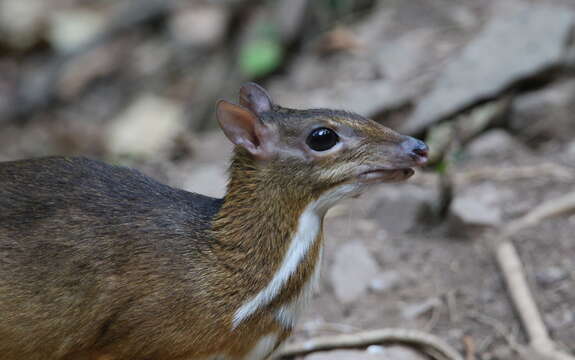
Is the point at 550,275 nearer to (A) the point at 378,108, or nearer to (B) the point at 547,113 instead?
(B) the point at 547,113

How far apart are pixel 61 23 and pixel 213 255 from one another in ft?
30.5

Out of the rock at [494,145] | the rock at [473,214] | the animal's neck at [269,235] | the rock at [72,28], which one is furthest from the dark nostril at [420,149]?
the rock at [72,28]

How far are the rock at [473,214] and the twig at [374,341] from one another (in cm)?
114

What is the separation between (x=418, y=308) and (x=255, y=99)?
2.01m

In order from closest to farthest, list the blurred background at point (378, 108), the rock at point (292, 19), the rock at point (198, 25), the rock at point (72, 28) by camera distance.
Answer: the blurred background at point (378, 108)
the rock at point (292, 19)
the rock at point (198, 25)
the rock at point (72, 28)

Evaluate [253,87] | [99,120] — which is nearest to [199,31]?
[99,120]

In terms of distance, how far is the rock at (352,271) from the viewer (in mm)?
5605

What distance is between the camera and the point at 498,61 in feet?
24.1

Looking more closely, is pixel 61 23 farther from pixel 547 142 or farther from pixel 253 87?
pixel 253 87

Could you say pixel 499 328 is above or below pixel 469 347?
above

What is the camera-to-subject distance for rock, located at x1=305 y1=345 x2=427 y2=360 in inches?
187

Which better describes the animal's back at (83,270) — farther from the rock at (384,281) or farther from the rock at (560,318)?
the rock at (560,318)

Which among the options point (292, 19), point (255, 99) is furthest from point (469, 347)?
point (292, 19)

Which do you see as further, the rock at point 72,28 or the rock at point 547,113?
the rock at point 72,28
